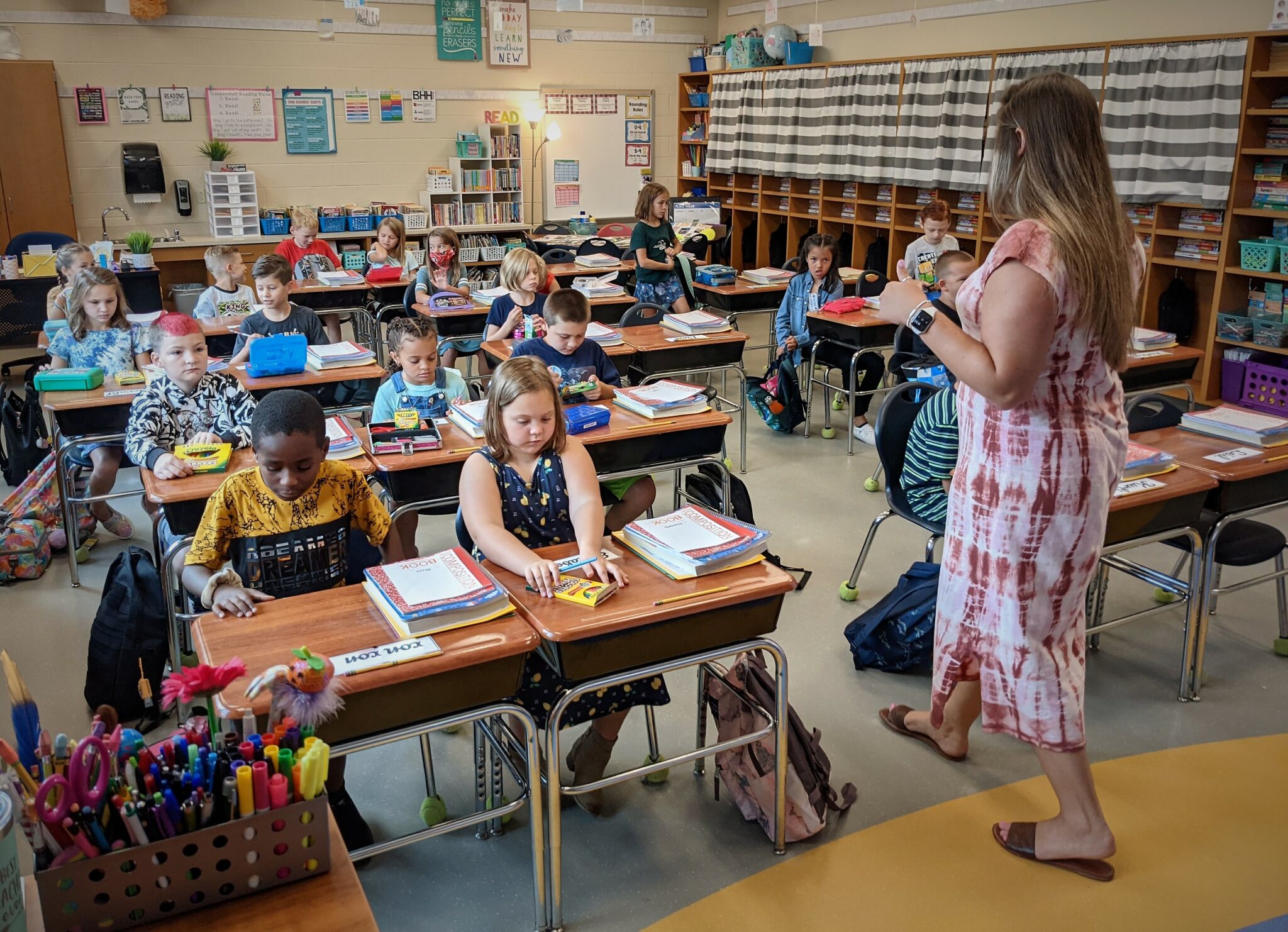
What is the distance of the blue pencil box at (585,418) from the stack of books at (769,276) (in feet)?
11.1

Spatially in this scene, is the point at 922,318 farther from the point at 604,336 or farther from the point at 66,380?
the point at 66,380

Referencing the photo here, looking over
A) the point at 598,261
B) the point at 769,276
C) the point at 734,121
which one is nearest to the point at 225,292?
the point at 598,261

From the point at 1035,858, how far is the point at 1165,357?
3023 mm

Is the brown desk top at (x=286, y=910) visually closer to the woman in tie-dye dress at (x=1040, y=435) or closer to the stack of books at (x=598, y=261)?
the woman in tie-dye dress at (x=1040, y=435)

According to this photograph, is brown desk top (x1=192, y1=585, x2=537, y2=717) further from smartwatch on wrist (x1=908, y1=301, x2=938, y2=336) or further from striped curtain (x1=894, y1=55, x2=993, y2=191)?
striped curtain (x1=894, y1=55, x2=993, y2=191)

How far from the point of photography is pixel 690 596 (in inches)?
83.7

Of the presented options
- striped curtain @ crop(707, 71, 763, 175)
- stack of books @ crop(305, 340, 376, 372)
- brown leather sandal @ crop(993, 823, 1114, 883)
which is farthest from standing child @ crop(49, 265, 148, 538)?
striped curtain @ crop(707, 71, 763, 175)

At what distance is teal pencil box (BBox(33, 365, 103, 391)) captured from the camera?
386 centimetres

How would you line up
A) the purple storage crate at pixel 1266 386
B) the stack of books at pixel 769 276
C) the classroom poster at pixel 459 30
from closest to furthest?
1. the purple storage crate at pixel 1266 386
2. the stack of books at pixel 769 276
3. the classroom poster at pixel 459 30

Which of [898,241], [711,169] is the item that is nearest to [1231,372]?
[898,241]

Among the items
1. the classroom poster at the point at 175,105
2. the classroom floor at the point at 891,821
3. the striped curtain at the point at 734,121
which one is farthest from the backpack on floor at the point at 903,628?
the classroom poster at the point at 175,105

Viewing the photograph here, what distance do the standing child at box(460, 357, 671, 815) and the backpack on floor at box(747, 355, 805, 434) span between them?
327 centimetres

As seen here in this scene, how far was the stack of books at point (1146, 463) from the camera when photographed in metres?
2.98

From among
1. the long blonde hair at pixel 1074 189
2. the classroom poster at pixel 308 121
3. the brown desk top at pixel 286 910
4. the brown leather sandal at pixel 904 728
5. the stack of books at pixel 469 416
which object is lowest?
the brown leather sandal at pixel 904 728
